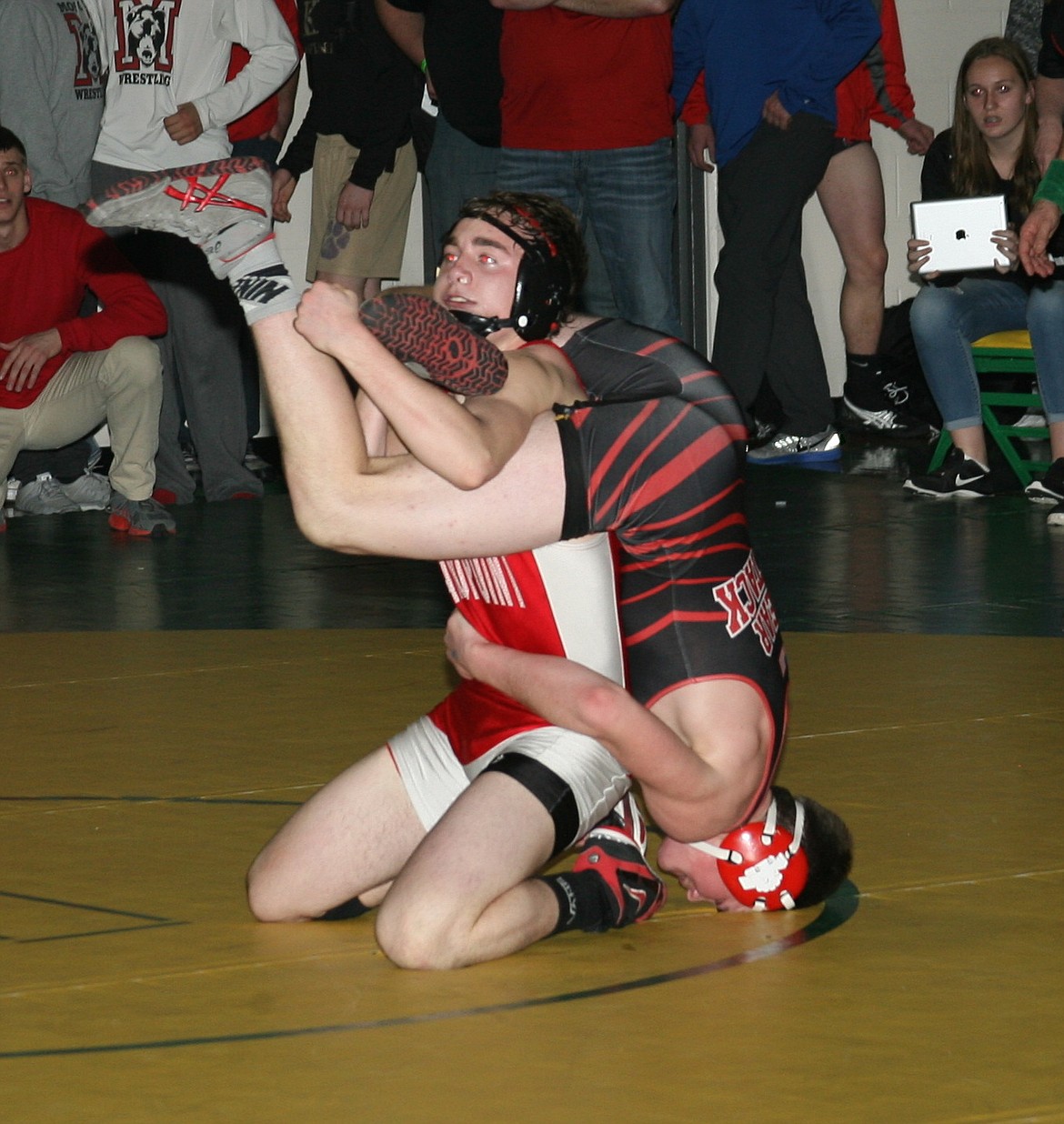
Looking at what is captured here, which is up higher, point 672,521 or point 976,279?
point 976,279

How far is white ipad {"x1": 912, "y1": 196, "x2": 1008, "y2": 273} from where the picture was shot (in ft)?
21.0

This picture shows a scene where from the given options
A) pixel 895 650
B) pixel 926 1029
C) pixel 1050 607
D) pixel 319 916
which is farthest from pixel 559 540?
pixel 1050 607

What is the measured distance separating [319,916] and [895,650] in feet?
6.51

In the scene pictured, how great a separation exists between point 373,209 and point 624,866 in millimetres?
4973

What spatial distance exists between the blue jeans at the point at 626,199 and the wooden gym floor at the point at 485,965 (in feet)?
4.98

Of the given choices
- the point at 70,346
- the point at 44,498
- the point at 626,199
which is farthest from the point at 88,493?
the point at 626,199

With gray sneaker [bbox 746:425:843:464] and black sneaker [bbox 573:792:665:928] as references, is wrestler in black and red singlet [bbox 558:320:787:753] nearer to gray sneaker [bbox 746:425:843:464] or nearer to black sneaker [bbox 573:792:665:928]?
black sneaker [bbox 573:792:665:928]

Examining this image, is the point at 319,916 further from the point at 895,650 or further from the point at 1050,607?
the point at 1050,607

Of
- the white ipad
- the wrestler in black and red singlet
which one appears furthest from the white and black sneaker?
the wrestler in black and red singlet

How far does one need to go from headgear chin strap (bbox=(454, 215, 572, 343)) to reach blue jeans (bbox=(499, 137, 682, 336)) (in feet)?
11.4

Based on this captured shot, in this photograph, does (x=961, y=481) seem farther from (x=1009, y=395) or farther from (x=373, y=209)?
(x=373, y=209)

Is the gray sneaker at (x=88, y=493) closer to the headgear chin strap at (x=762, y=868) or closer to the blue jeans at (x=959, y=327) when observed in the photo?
the blue jeans at (x=959, y=327)

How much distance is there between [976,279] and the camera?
670 centimetres

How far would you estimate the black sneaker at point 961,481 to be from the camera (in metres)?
6.57
